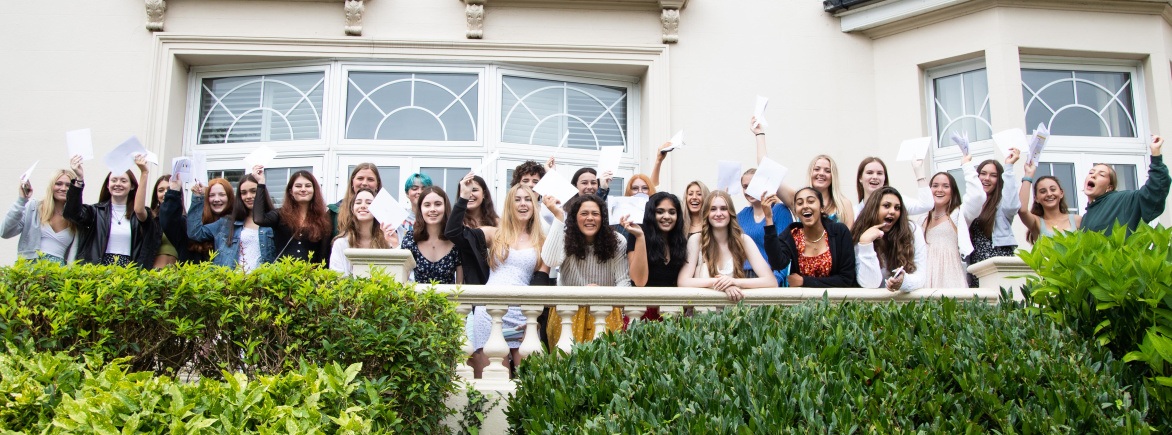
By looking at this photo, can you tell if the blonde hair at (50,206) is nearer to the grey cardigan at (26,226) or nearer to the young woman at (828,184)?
the grey cardigan at (26,226)

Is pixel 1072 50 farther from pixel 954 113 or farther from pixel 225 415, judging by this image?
pixel 225 415

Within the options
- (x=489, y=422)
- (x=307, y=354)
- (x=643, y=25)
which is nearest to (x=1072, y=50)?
(x=643, y=25)

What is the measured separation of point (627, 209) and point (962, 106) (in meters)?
5.18

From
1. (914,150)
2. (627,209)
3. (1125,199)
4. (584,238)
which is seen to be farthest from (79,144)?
(1125,199)

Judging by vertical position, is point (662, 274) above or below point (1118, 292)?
above

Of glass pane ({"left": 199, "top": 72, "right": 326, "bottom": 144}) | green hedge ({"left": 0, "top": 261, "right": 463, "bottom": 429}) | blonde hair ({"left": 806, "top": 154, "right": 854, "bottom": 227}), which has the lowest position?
green hedge ({"left": 0, "top": 261, "right": 463, "bottom": 429})

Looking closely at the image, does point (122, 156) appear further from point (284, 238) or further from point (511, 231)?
point (511, 231)

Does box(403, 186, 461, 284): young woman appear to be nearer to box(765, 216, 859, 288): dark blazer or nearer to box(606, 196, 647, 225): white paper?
box(606, 196, 647, 225): white paper

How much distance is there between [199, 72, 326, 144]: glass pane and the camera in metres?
10.4

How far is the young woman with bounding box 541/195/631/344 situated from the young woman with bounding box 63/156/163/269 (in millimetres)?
2994

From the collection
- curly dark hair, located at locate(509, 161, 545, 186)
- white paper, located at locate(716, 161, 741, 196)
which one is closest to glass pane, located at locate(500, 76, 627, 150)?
curly dark hair, located at locate(509, 161, 545, 186)

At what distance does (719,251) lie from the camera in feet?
23.4

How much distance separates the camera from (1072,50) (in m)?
10.4

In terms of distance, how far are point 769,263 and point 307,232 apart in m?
3.28
